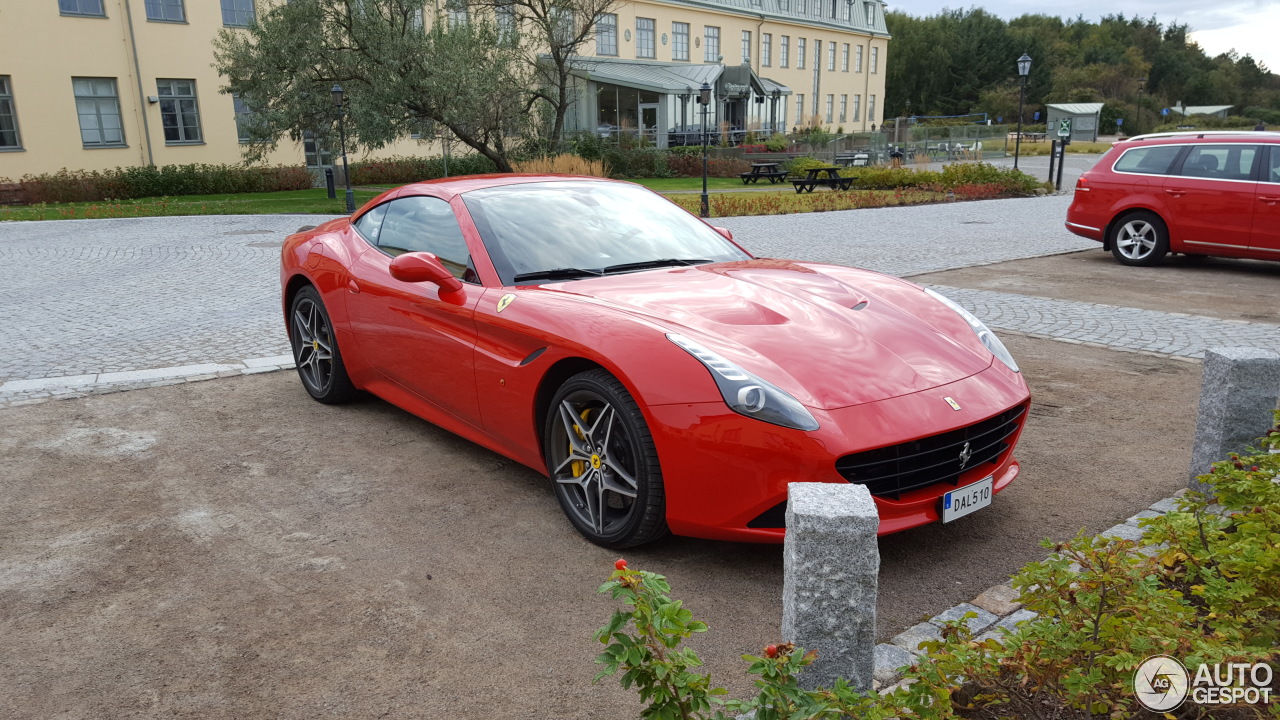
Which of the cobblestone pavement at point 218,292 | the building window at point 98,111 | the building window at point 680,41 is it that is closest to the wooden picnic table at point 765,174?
the cobblestone pavement at point 218,292

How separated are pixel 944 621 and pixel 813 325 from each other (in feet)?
4.17

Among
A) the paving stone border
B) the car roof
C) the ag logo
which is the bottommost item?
the paving stone border

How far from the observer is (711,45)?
51906 mm

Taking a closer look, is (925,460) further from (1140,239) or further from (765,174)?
(765,174)

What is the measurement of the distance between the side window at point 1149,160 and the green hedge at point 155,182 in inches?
1041

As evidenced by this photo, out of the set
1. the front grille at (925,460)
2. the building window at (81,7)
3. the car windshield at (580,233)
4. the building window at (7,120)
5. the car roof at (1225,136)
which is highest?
the building window at (81,7)

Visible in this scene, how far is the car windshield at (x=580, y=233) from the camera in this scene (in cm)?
446

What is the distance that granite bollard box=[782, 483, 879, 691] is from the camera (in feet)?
7.41

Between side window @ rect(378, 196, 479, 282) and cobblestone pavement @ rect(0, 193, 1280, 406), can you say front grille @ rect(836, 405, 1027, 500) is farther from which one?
cobblestone pavement @ rect(0, 193, 1280, 406)

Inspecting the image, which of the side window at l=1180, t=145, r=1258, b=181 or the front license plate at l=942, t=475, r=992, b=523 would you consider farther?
the side window at l=1180, t=145, r=1258, b=181

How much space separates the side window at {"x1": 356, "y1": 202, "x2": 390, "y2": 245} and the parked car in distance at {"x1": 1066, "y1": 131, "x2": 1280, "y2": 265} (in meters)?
9.47

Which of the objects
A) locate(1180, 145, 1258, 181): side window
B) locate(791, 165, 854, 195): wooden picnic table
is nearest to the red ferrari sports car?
locate(1180, 145, 1258, 181): side window

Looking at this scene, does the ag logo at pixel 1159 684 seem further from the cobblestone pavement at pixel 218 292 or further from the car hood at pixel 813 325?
the cobblestone pavement at pixel 218 292

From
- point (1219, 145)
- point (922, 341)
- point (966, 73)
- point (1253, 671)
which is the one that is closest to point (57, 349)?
point (922, 341)
